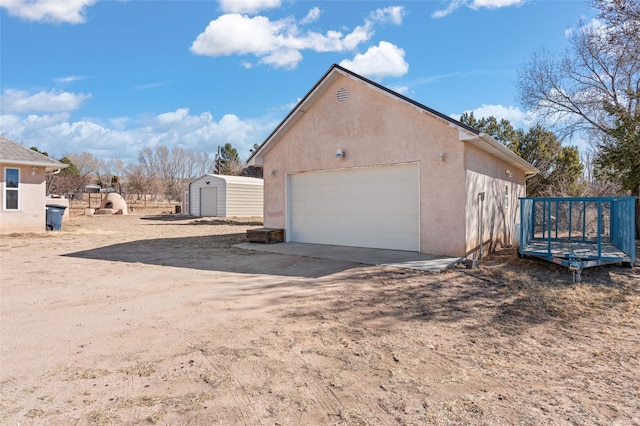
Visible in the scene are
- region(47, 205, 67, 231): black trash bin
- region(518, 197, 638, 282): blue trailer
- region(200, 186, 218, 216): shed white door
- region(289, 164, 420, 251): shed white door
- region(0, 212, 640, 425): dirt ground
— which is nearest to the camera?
region(0, 212, 640, 425): dirt ground

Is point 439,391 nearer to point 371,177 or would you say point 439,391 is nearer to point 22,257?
point 371,177

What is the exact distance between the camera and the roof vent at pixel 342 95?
10.7 m

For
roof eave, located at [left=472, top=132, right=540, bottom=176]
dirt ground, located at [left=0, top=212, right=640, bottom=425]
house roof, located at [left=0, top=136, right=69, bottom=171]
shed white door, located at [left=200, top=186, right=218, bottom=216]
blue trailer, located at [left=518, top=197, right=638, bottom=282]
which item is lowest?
dirt ground, located at [left=0, top=212, right=640, bottom=425]

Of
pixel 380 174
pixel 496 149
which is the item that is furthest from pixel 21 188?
pixel 496 149

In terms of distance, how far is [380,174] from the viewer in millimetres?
10414

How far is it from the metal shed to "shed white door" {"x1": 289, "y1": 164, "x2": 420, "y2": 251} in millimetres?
14758

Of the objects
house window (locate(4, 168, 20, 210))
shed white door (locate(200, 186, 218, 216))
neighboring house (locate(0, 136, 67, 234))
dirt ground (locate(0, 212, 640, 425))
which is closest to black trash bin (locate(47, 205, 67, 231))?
neighboring house (locate(0, 136, 67, 234))

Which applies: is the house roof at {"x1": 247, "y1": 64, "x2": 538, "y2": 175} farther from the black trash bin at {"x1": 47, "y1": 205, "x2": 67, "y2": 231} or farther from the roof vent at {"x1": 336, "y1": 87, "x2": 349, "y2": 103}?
the black trash bin at {"x1": 47, "y1": 205, "x2": 67, "y2": 231}

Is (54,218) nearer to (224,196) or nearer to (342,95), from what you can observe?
(224,196)

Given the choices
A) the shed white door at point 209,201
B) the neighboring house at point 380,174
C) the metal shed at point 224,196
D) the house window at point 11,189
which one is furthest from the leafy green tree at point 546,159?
the house window at point 11,189

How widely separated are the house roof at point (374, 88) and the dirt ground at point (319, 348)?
3.23 m

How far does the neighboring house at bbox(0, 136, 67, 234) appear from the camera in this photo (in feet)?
47.4

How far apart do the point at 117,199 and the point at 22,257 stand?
20.6m

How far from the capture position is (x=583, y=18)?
1343 centimetres
